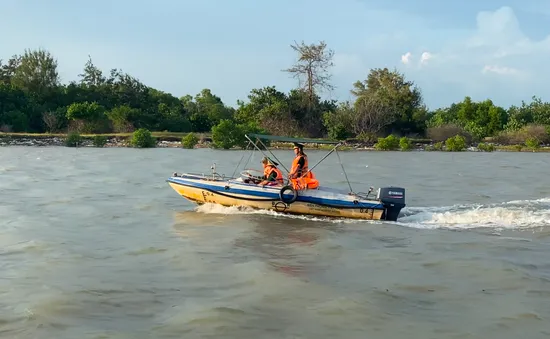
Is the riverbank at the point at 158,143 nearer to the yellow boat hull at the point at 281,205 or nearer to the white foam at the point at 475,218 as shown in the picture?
the white foam at the point at 475,218

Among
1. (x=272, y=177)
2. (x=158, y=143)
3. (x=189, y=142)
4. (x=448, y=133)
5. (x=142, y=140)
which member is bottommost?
(x=272, y=177)

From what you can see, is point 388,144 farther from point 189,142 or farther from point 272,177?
point 272,177

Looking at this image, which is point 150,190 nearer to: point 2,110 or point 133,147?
point 133,147

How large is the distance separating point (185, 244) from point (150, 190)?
8.37m

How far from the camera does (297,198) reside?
13.6 m

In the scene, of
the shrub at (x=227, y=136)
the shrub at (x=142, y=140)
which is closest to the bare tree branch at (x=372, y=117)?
the shrub at (x=227, y=136)

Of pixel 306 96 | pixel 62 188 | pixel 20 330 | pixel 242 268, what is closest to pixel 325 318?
pixel 242 268

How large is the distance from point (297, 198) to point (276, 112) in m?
36.8

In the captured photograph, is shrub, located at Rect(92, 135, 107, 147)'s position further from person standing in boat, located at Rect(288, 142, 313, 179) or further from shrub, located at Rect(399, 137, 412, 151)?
person standing in boat, located at Rect(288, 142, 313, 179)

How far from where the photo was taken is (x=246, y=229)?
12508mm

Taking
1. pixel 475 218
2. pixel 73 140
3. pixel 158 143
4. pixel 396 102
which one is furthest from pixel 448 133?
pixel 475 218

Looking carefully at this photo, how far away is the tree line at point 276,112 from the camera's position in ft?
163

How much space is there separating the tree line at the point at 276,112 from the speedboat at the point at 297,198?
28035 millimetres

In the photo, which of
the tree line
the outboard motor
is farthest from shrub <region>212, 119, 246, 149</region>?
the outboard motor
